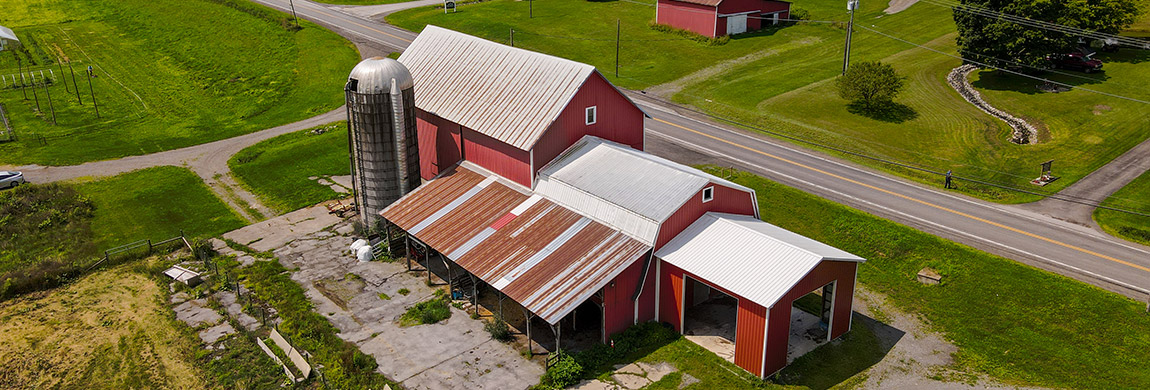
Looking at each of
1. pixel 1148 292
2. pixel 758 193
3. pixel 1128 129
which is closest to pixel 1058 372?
pixel 1148 292

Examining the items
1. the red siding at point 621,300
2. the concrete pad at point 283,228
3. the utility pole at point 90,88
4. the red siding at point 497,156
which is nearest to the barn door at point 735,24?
the red siding at point 497,156

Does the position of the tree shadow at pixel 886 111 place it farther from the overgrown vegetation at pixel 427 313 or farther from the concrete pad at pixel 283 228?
the concrete pad at pixel 283 228

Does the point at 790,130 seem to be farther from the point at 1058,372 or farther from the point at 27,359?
the point at 27,359

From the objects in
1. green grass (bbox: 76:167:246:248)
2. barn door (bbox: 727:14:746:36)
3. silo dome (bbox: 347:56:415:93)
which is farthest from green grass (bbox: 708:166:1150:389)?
barn door (bbox: 727:14:746:36)

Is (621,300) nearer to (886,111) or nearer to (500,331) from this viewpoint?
(500,331)

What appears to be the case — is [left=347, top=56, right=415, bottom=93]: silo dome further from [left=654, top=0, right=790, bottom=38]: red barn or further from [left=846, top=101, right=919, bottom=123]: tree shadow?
[left=654, top=0, right=790, bottom=38]: red barn

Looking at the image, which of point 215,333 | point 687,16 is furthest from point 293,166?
point 687,16

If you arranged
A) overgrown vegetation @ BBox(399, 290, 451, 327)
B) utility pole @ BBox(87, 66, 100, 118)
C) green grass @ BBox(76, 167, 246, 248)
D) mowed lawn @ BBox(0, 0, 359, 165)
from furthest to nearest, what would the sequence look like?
utility pole @ BBox(87, 66, 100, 118) < mowed lawn @ BBox(0, 0, 359, 165) < green grass @ BBox(76, 167, 246, 248) < overgrown vegetation @ BBox(399, 290, 451, 327)
